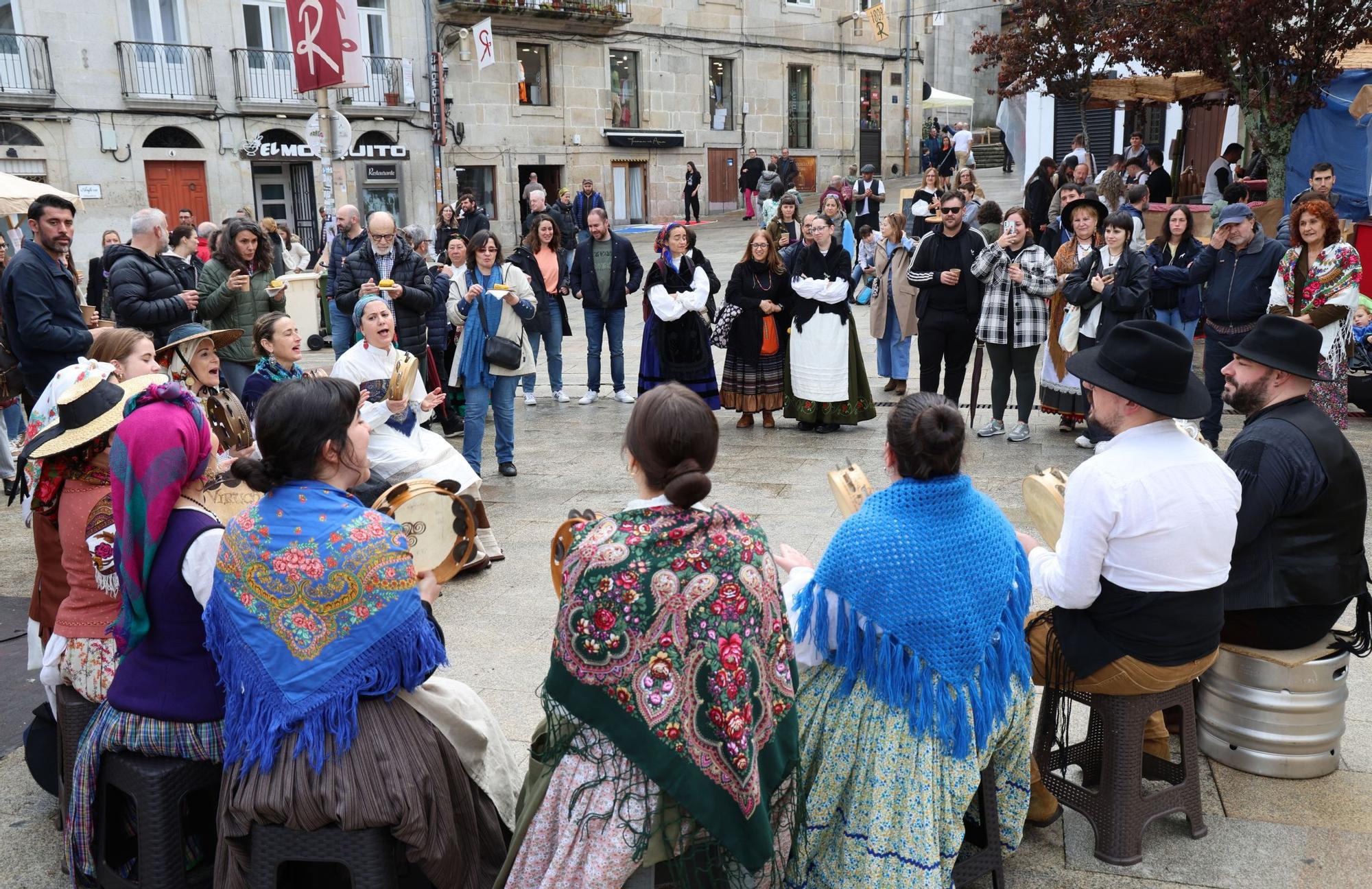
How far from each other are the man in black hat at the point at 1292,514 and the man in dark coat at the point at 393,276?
5.80 m

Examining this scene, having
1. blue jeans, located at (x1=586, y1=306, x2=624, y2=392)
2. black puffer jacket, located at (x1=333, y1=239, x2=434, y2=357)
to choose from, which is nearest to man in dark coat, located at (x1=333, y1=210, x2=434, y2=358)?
black puffer jacket, located at (x1=333, y1=239, x2=434, y2=357)

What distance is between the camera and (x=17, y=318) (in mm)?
6191

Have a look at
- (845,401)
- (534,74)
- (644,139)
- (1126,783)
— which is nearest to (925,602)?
(1126,783)

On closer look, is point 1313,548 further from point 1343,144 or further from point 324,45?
point 324,45

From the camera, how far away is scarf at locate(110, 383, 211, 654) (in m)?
2.79

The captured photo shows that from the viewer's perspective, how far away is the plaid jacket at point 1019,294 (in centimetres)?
770

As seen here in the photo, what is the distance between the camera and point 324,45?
1299 centimetres

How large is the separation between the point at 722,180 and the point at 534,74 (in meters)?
6.36

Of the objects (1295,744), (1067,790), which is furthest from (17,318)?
(1295,744)

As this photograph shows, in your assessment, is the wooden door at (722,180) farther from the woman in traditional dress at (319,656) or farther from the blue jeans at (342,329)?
the woman in traditional dress at (319,656)

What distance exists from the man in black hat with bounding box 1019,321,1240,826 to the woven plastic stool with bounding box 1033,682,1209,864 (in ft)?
0.22

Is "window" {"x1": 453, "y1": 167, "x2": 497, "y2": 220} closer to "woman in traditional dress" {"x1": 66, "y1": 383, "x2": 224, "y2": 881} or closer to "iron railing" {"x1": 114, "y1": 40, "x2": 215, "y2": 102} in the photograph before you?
"iron railing" {"x1": 114, "y1": 40, "x2": 215, "y2": 102}

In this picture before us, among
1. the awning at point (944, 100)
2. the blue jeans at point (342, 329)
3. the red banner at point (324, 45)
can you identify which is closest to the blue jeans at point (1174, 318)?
the blue jeans at point (342, 329)

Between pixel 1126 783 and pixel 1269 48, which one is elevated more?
pixel 1269 48
